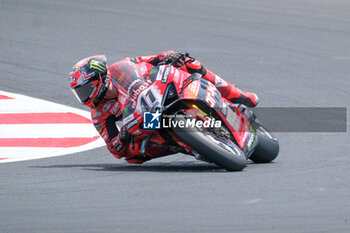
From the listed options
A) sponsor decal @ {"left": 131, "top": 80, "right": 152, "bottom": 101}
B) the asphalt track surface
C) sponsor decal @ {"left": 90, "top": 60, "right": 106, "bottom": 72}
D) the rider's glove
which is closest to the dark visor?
sponsor decal @ {"left": 90, "top": 60, "right": 106, "bottom": 72}

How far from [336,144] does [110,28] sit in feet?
27.2

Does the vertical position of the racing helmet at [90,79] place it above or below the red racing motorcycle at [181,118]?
above

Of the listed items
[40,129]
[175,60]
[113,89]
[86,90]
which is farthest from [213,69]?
[86,90]

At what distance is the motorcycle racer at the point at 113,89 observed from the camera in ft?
25.3

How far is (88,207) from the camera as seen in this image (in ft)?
20.0

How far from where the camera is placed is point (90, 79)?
7688 millimetres

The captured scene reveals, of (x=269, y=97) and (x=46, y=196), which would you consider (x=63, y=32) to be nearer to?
(x=269, y=97)

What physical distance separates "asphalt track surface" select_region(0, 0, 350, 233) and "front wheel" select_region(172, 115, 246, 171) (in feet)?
0.44

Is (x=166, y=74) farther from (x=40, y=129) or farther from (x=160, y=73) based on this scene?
(x=40, y=129)

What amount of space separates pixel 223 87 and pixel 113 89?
1183 millimetres

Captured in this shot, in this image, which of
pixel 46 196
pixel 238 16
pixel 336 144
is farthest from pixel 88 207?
pixel 238 16

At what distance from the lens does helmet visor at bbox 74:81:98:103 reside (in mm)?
7715

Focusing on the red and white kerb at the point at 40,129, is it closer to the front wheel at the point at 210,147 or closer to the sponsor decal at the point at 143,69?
the sponsor decal at the point at 143,69

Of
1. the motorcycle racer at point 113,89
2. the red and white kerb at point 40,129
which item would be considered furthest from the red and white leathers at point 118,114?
the red and white kerb at point 40,129
